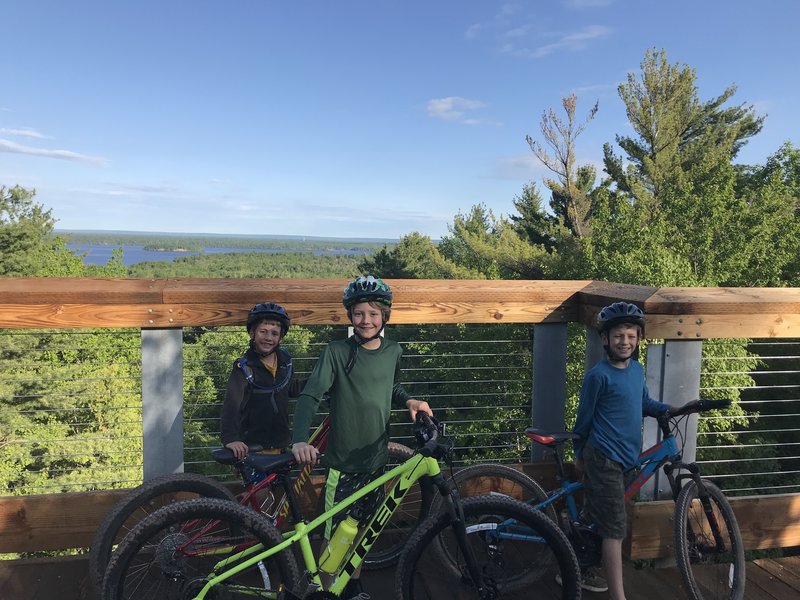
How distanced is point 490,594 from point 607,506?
694 millimetres

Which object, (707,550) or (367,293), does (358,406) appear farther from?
(707,550)

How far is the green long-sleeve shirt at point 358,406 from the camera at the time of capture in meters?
2.74

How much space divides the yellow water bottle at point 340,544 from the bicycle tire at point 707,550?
5.03 feet

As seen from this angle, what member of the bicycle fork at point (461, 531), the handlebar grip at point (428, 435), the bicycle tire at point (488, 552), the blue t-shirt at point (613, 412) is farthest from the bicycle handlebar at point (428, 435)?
the blue t-shirt at point (613, 412)

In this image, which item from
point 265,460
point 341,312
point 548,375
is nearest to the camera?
point 265,460

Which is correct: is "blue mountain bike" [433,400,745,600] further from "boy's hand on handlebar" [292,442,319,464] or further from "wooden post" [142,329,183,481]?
"wooden post" [142,329,183,481]

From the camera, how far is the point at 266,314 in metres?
2.92

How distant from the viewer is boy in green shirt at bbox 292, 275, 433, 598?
2.73 m

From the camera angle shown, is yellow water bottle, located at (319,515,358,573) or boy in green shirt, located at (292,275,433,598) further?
boy in green shirt, located at (292,275,433,598)

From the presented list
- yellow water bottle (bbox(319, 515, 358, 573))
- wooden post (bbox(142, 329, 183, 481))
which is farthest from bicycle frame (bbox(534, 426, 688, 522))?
wooden post (bbox(142, 329, 183, 481))

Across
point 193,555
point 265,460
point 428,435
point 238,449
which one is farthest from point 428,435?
point 193,555

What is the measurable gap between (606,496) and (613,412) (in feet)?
1.31

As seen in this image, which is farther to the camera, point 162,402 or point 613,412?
point 162,402

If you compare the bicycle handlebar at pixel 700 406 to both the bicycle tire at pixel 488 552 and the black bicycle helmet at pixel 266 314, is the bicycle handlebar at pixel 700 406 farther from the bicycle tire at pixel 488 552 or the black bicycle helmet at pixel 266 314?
the black bicycle helmet at pixel 266 314
